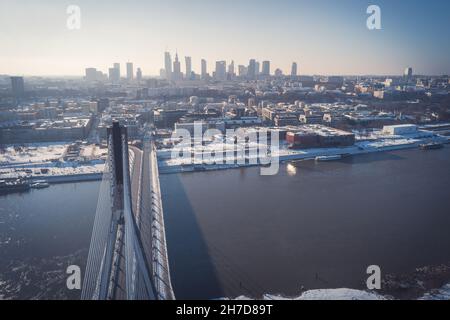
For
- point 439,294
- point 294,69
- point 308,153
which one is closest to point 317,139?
point 308,153

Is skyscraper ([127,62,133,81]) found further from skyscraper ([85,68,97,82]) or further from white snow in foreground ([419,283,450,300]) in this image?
white snow in foreground ([419,283,450,300])

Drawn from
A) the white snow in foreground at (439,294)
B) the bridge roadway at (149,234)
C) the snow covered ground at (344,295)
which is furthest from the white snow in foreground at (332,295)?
the bridge roadway at (149,234)

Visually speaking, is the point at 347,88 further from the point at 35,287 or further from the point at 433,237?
the point at 35,287

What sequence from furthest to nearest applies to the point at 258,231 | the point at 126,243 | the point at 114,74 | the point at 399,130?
the point at 114,74 < the point at 399,130 < the point at 258,231 < the point at 126,243

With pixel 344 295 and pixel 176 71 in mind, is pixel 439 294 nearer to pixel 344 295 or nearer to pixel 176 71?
pixel 344 295

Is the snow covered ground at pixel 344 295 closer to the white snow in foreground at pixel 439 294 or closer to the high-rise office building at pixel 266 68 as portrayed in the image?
the white snow in foreground at pixel 439 294
